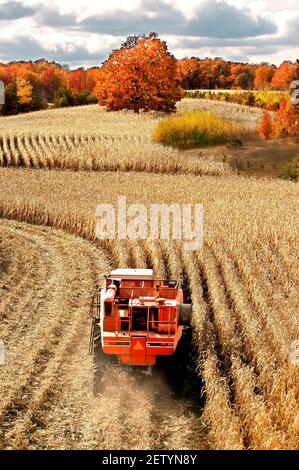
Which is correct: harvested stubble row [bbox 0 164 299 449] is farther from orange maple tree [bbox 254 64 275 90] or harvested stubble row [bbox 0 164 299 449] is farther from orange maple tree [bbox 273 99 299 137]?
orange maple tree [bbox 254 64 275 90]

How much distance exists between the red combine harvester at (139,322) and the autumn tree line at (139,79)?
34.5m

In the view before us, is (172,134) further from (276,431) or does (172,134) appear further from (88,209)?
(276,431)

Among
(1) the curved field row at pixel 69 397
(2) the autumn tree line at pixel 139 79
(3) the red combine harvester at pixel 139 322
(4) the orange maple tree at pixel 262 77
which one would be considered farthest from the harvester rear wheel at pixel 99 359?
(4) the orange maple tree at pixel 262 77

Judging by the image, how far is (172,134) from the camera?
44594 mm

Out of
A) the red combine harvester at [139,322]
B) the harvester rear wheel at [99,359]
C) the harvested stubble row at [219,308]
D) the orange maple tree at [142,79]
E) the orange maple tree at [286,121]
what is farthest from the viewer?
the orange maple tree at [142,79]

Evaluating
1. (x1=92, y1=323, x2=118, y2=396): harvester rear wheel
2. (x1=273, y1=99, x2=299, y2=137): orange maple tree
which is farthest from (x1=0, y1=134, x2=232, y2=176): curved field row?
(x1=92, y1=323, x2=118, y2=396): harvester rear wheel

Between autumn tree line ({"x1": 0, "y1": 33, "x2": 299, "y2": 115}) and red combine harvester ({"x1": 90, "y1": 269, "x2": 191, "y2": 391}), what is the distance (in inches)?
1358

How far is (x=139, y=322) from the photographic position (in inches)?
430

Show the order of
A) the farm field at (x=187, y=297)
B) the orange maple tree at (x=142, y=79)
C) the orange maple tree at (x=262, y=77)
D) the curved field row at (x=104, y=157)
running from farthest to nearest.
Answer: the orange maple tree at (x=262, y=77) < the orange maple tree at (x=142, y=79) < the curved field row at (x=104, y=157) < the farm field at (x=187, y=297)

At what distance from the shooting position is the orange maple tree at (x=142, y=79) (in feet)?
192

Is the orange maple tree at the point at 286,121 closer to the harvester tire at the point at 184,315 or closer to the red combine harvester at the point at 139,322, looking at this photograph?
the red combine harvester at the point at 139,322

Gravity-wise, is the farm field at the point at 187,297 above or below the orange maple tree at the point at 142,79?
below

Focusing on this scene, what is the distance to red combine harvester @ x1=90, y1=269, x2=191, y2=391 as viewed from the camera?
10.4 m

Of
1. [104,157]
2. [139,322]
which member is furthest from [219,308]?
[104,157]
